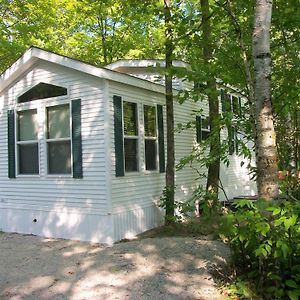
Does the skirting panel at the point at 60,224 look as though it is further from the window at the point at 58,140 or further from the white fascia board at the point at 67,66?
the white fascia board at the point at 67,66

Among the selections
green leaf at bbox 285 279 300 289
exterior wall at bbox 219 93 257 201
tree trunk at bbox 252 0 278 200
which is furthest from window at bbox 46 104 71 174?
exterior wall at bbox 219 93 257 201

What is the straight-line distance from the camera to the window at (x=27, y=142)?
8.64 m

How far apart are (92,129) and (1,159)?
2.98 metres

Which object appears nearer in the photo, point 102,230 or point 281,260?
point 281,260

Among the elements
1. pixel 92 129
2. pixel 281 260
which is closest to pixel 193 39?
pixel 92 129

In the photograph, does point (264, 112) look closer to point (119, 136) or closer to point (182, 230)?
point (119, 136)

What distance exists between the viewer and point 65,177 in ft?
26.4

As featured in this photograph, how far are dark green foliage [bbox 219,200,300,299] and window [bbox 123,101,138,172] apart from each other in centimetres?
412

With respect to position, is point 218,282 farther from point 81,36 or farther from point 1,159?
point 81,36

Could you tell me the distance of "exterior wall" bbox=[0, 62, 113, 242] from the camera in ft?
24.8

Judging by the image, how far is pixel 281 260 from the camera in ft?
13.9

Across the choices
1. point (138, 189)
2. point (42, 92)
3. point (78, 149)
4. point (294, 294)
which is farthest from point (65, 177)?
point (294, 294)

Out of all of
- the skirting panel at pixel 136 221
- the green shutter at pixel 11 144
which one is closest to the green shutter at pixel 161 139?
the skirting panel at pixel 136 221

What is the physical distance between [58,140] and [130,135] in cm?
155
